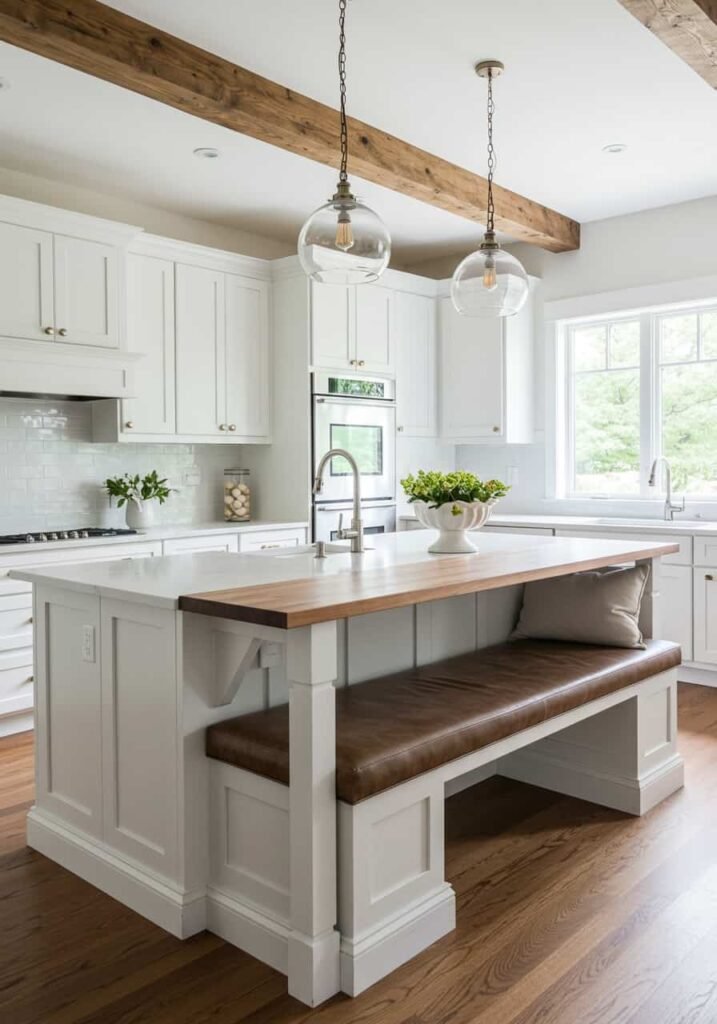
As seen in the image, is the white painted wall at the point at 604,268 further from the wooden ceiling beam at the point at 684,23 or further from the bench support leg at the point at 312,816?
the bench support leg at the point at 312,816

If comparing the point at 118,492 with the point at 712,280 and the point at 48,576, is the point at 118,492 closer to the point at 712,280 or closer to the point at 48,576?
the point at 48,576

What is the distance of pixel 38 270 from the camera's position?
153 inches

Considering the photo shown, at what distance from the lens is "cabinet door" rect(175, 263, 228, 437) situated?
4.64 meters

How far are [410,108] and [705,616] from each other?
116 inches

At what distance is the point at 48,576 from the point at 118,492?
2.11 m

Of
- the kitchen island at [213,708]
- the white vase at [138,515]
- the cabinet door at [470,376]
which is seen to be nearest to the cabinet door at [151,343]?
the white vase at [138,515]

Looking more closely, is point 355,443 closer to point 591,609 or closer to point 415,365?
point 415,365

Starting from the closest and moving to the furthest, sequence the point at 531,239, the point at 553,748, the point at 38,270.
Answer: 1. the point at 553,748
2. the point at 38,270
3. the point at 531,239

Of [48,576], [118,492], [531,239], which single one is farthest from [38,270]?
[531,239]

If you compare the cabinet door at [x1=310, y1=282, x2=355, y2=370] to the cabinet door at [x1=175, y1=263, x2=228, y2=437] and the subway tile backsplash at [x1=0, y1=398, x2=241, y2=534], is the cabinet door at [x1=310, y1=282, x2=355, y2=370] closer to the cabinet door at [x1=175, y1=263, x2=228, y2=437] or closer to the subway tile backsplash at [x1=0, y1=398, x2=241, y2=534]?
the cabinet door at [x1=175, y1=263, x2=228, y2=437]

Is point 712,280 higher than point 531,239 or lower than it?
lower

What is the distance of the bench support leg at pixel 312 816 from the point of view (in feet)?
6.11

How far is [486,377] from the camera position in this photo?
5598mm

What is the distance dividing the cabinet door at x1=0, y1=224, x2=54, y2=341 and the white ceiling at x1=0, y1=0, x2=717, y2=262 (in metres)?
0.45
